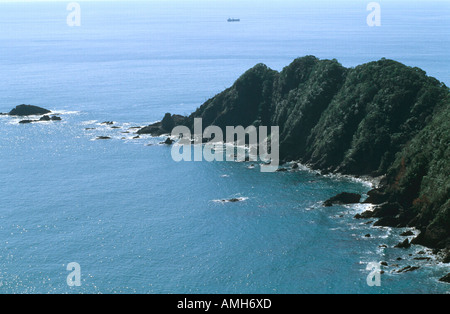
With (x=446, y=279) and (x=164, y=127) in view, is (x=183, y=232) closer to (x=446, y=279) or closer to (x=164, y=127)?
(x=446, y=279)

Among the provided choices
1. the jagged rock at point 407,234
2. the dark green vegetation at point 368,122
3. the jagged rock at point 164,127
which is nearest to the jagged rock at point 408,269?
the dark green vegetation at point 368,122

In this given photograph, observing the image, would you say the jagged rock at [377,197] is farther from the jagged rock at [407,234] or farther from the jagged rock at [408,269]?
the jagged rock at [408,269]

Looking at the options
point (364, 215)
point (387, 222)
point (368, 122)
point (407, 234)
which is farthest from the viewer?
point (368, 122)

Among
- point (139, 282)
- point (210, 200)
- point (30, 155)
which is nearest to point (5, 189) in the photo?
point (30, 155)

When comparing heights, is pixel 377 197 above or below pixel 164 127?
below

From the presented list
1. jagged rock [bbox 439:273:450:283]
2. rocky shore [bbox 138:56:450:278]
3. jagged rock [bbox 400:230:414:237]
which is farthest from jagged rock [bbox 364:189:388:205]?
jagged rock [bbox 439:273:450:283]

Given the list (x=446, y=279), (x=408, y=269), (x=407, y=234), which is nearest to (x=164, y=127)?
(x=407, y=234)

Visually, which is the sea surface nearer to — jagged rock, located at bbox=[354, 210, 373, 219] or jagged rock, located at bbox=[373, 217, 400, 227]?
jagged rock, located at bbox=[354, 210, 373, 219]
